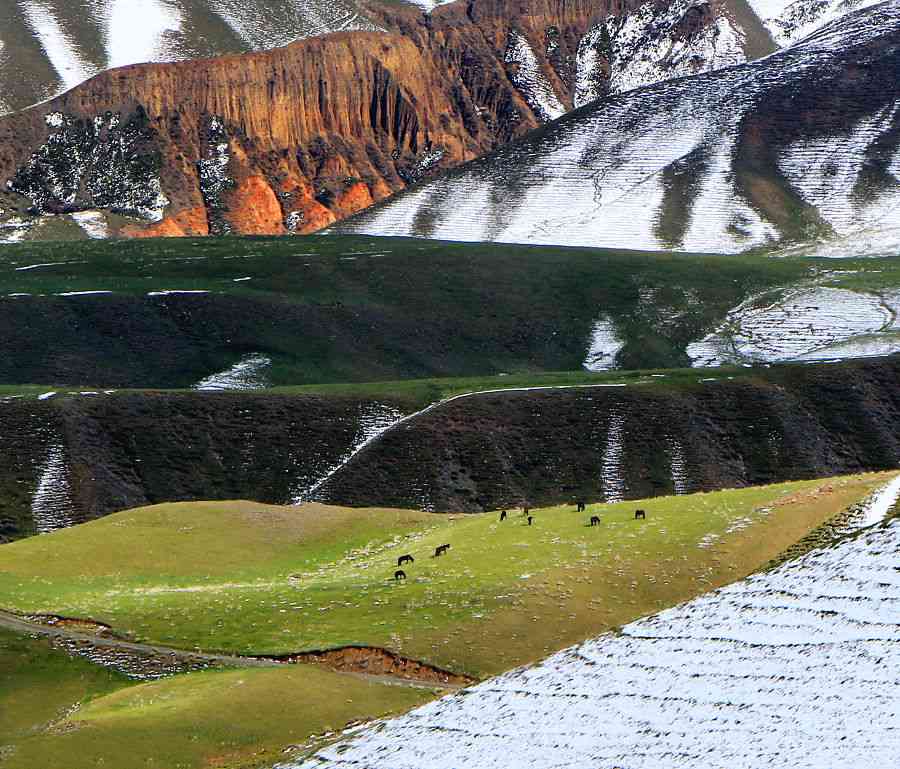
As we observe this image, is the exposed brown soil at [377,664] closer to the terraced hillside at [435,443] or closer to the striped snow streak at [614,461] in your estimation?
the terraced hillside at [435,443]

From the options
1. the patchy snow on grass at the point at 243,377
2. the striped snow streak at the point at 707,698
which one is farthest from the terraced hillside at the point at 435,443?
the striped snow streak at the point at 707,698

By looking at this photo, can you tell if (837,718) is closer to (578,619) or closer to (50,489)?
(578,619)

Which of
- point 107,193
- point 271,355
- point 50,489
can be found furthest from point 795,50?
point 50,489

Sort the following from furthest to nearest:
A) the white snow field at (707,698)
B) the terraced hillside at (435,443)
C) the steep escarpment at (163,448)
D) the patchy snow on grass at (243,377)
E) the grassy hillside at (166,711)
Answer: the patchy snow on grass at (243,377) → the terraced hillside at (435,443) → the steep escarpment at (163,448) → the grassy hillside at (166,711) → the white snow field at (707,698)

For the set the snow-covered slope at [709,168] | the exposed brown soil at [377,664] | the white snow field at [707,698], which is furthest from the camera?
the snow-covered slope at [709,168]

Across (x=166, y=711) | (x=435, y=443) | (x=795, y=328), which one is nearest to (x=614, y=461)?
(x=435, y=443)

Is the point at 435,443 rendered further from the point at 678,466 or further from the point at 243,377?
the point at 243,377
